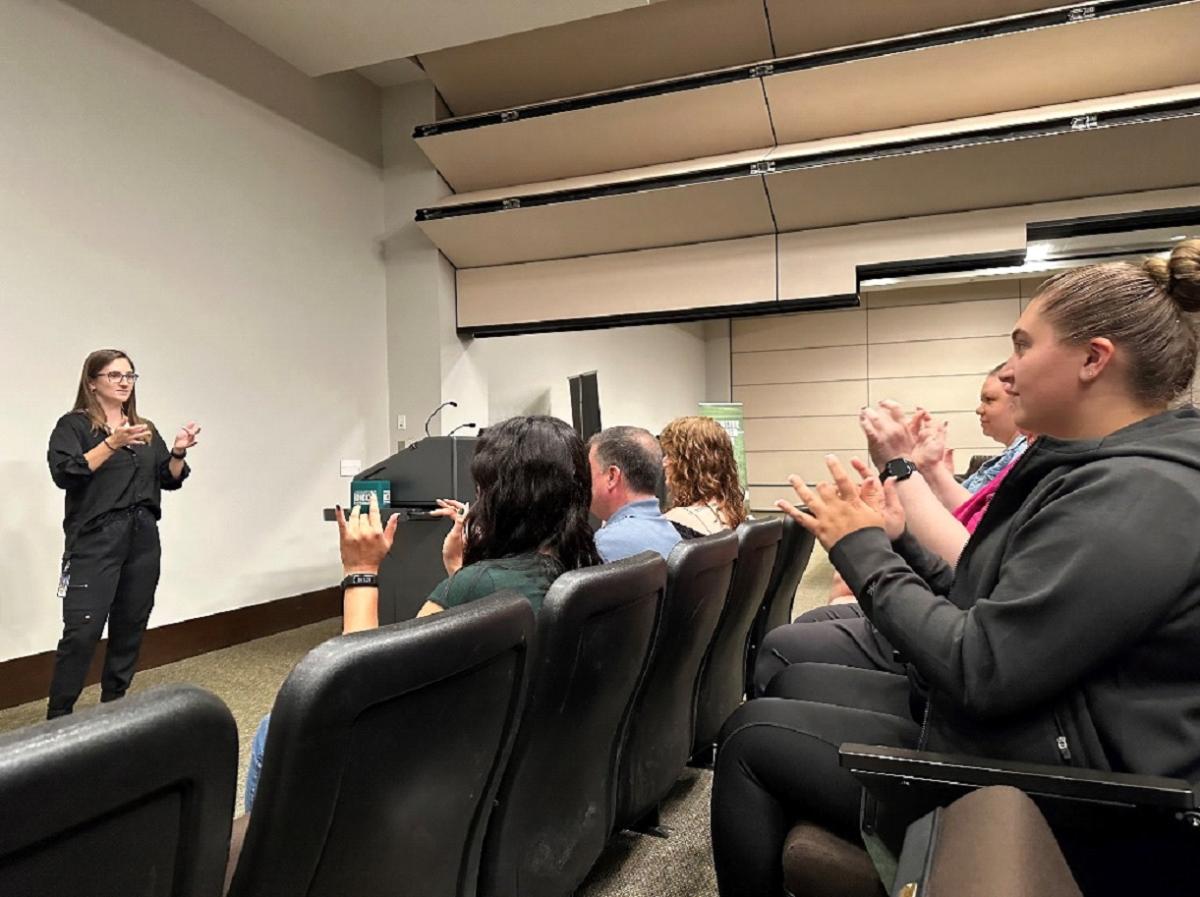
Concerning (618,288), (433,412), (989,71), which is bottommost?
(433,412)

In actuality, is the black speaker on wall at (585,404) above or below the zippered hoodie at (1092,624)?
above

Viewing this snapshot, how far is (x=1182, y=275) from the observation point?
3.81 feet

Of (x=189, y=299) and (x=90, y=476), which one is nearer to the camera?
(x=90, y=476)

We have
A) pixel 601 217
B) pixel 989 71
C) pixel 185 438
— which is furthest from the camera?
pixel 601 217

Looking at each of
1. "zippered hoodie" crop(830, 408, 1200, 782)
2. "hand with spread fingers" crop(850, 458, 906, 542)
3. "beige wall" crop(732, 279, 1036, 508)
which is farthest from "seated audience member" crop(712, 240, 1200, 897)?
"beige wall" crop(732, 279, 1036, 508)

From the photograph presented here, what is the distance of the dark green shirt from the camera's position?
1.29 m

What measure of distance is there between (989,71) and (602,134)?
1.97 m

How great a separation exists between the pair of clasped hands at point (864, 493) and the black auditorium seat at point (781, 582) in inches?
27.4

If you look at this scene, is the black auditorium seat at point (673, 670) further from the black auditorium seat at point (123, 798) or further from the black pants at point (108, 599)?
the black pants at point (108, 599)

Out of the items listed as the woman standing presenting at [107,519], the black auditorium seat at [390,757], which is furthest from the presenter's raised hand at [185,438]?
the black auditorium seat at [390,757]

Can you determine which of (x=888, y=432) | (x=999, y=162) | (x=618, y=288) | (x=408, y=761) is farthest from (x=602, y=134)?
(x=408, y=761)

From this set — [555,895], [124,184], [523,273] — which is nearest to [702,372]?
[523,273]

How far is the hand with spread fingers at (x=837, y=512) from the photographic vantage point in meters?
1.20

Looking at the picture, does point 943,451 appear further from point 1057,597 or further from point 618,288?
point 618,288
